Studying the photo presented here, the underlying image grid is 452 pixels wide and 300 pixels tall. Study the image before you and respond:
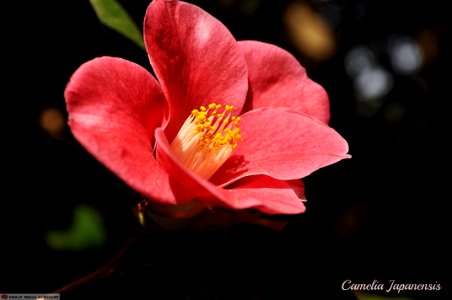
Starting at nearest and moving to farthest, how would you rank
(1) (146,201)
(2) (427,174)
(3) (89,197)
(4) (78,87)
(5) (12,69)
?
(4) (78,87)
(1) (146,201)
(5) (12,69)
(3) (89,197)
(2) (427,174)

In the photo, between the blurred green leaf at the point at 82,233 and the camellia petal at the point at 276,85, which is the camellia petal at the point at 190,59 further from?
the blurred green leaf at the point at 82,233

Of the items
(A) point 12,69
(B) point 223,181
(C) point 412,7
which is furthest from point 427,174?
(A) point 12,69

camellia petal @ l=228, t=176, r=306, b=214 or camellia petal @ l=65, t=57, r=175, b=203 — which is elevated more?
camellia petal @ l=65, t=57, r=175, b=203

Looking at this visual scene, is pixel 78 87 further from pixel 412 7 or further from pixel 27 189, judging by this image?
pixel 412 7

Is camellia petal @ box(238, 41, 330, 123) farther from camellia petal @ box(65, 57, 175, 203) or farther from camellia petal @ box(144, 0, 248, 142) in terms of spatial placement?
camellia petal @ box(65, 57, 175, 203)

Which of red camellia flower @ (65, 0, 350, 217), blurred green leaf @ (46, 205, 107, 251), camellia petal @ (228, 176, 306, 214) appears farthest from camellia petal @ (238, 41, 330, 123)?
blurred green leaf @ (46, 205, 107, 251)

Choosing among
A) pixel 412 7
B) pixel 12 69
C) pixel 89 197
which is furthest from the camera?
pixel 412 7

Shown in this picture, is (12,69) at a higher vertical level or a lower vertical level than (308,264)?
higher
